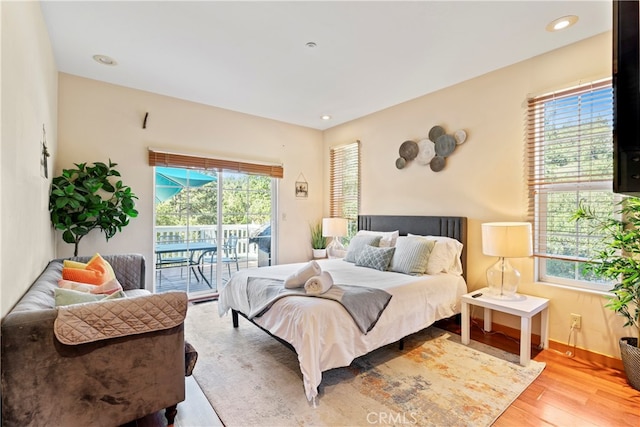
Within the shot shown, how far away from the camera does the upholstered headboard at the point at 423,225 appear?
3.44 meters

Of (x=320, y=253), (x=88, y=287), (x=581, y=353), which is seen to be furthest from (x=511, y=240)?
(x=88, y=287)

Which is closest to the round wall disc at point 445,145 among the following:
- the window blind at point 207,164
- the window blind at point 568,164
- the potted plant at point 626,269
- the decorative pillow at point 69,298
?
the window blind at point 568,164

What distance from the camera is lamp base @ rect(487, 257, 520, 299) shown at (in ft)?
9.25

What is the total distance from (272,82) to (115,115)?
1960 millimetres

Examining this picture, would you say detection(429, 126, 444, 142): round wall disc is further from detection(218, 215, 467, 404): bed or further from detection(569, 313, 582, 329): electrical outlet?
detection(569, 313, 582, 329): electrical outlet

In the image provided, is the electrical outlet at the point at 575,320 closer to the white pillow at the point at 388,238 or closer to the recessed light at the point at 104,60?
the white pillow at the point at 388,238

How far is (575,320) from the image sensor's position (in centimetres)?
267

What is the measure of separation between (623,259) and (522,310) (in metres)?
0.78

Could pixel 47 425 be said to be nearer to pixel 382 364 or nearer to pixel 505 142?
pixel 382 364

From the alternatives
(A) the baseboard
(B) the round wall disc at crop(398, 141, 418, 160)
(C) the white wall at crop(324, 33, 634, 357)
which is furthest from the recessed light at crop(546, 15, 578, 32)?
(A) the baseboard

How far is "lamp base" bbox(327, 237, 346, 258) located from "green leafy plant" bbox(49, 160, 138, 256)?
2.79 metres

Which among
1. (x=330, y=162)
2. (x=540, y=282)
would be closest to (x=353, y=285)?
(x=540, y=282)

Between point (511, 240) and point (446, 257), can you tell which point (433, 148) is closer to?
point (446, 257)

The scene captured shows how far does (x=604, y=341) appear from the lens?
2.53 m
